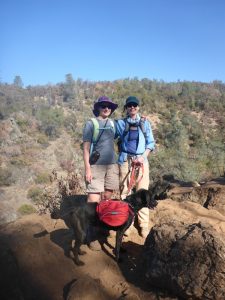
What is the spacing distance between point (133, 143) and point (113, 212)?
112 cm

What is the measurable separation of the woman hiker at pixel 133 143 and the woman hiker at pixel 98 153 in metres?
0.20

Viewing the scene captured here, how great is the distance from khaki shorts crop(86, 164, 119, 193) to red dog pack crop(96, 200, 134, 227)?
406mm

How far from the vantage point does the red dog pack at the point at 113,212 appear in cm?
412

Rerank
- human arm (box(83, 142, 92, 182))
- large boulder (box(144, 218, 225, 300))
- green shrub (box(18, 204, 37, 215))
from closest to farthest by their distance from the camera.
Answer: large boulder (box(144, 218, 225, 300))
human arm (box(83, 142, 92, 182))
green shrub (box(18, 204, 37, 215))

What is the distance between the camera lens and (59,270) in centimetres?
394

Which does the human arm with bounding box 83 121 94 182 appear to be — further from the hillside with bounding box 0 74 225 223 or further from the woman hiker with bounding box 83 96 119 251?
the hillside with bounding box 0 74 225 223

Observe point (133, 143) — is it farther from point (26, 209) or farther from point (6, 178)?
point (6, 178)

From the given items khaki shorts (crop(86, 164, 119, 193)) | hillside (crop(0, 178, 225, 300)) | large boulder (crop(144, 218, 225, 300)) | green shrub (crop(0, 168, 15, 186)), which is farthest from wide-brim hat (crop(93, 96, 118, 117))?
green shrub (crop(0, 168, 15, 186))

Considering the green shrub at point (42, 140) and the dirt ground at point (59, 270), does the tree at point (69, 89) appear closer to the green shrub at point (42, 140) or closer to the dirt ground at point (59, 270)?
the green shrub at point (42, 140)

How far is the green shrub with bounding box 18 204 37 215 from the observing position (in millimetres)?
9704

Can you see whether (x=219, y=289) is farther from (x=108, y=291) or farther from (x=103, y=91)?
(x=103, y=91)

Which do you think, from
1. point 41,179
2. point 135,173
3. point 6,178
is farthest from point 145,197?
point 6,178

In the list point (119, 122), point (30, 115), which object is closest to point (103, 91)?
point (30, 115)

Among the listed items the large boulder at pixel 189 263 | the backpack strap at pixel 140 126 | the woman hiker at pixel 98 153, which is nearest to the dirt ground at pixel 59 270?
the large boulder at pixel 189 263
